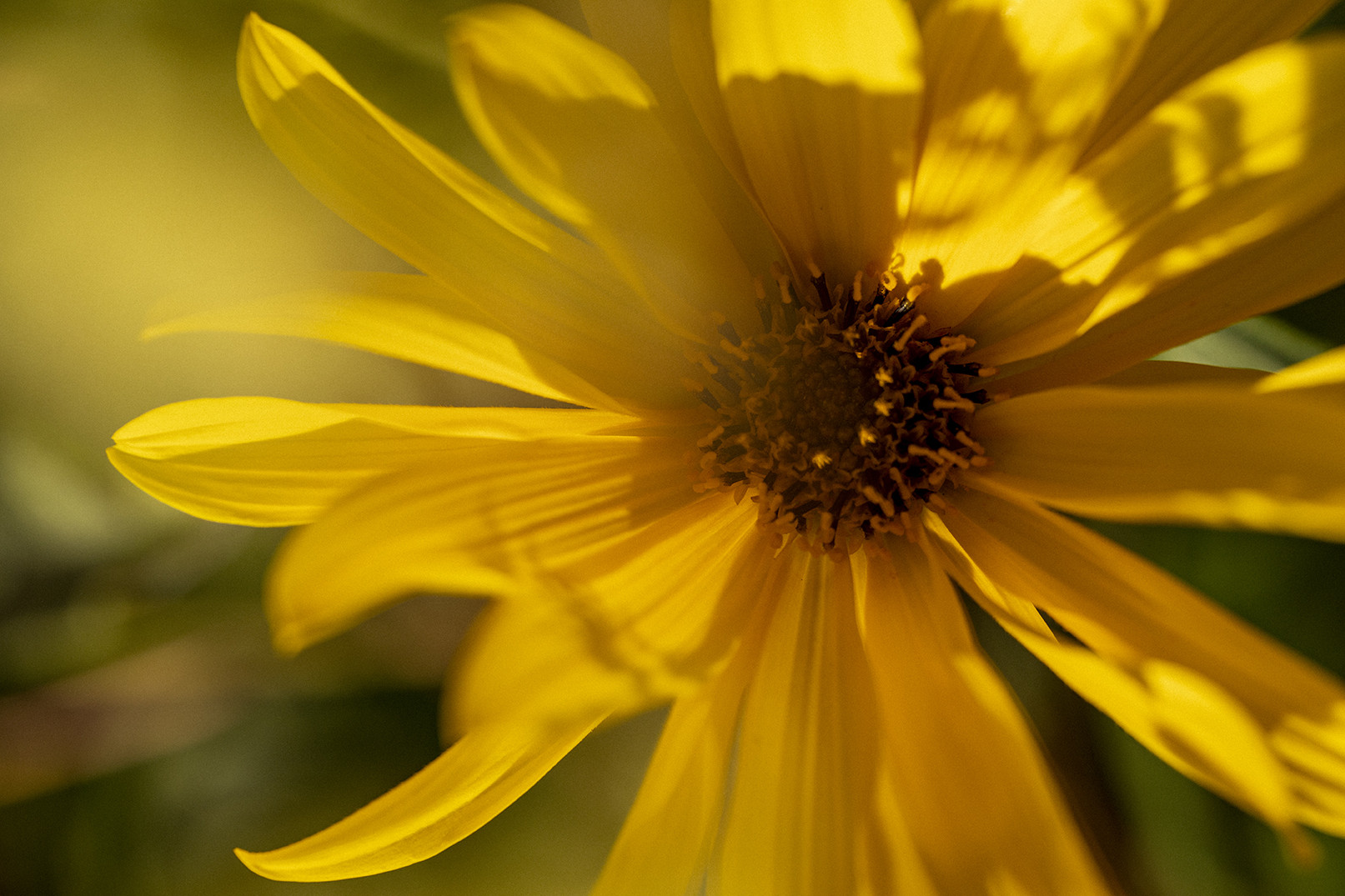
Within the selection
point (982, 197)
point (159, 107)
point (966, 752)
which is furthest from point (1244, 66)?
point (159, 107)

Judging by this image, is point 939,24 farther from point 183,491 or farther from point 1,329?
point 1,329

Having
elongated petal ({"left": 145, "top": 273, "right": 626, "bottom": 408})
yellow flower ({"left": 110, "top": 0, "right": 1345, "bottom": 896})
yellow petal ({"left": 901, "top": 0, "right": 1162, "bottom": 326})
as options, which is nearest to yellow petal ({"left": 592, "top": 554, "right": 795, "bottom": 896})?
yellow flower ({"left": 110, "top": 0, "right": 1345, "bottom": 896})

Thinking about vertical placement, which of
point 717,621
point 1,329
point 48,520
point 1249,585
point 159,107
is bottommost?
point 1249,585

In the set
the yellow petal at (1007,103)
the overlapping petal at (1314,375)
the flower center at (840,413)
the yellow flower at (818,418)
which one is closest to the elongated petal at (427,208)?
the yellow flower at (818,418)

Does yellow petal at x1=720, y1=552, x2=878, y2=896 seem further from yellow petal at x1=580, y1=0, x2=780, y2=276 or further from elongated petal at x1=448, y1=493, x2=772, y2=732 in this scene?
yellow petal at x1=580, y1=0, x2=780, y2=276

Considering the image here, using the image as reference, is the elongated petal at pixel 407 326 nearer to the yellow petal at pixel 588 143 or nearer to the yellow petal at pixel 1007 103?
the yellow petal at pixel 588 143

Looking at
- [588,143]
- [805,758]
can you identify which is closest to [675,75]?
[588,143]
